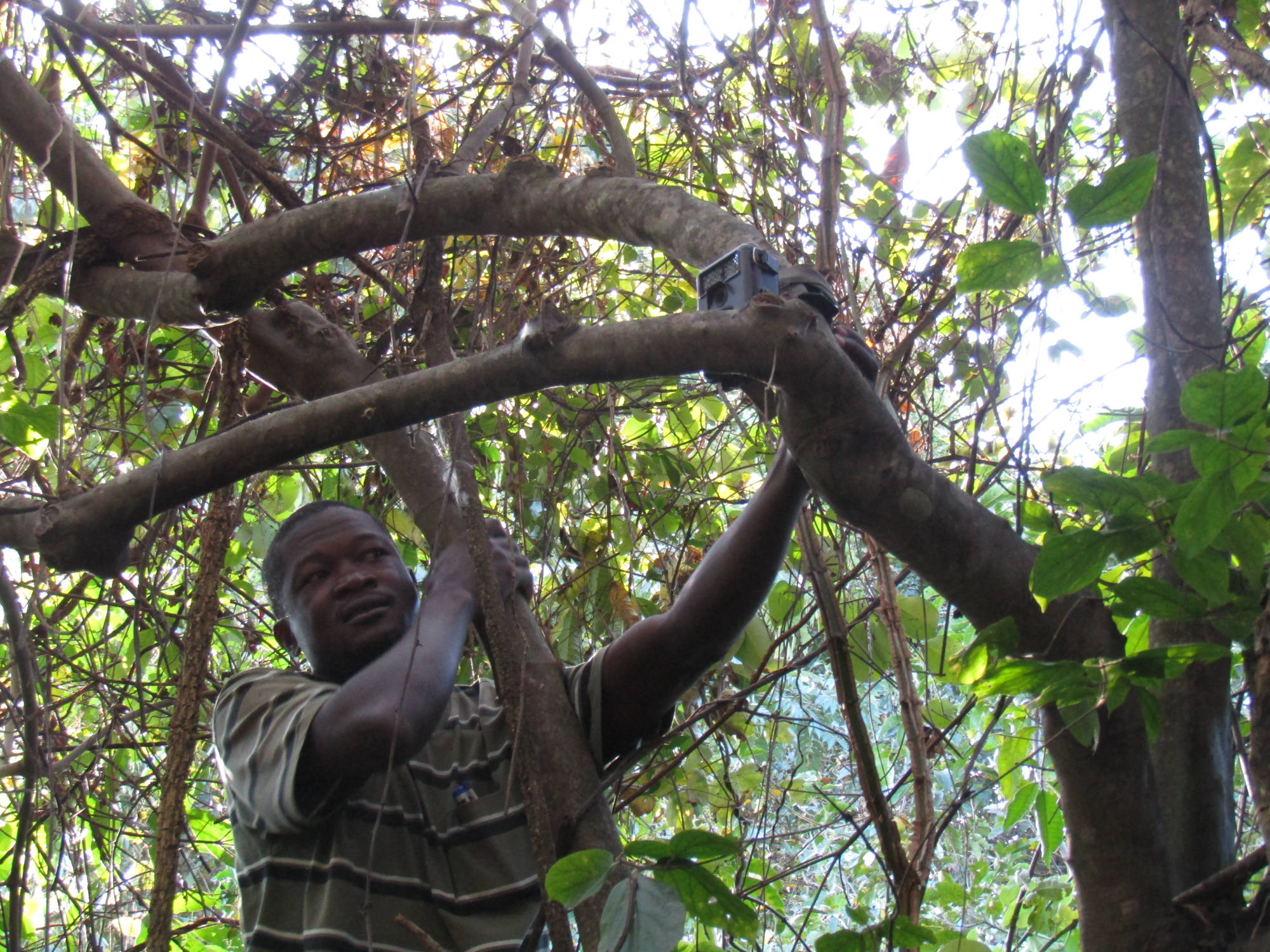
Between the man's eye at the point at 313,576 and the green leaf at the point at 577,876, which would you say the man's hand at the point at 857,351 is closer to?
the green leaf at the point at 577,876

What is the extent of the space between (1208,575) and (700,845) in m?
0.64

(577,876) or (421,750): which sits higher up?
(421,750)

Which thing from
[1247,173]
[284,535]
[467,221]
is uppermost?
[1247,173]

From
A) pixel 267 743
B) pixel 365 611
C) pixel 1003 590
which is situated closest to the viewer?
pixel 1003 590

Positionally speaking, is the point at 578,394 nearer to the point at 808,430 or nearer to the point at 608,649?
the point at 608,649

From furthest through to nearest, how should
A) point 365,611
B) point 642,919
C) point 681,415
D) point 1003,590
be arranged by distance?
point 681,415, point 365,611, point 1003,590, point 642,919

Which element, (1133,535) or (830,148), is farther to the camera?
(830,148)

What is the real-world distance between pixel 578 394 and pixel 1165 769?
6.87ft

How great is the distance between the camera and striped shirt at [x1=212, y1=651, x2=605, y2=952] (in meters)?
1.53

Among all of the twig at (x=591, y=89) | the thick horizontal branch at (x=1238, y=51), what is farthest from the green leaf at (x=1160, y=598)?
the thick horizontal branch at (x=1238, y=51)

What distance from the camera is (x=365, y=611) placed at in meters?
1.88

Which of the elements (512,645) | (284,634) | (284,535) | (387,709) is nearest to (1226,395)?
(512,645)

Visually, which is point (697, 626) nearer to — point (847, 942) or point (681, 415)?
point (847, 942)

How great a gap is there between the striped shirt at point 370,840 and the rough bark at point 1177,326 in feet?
2.86
